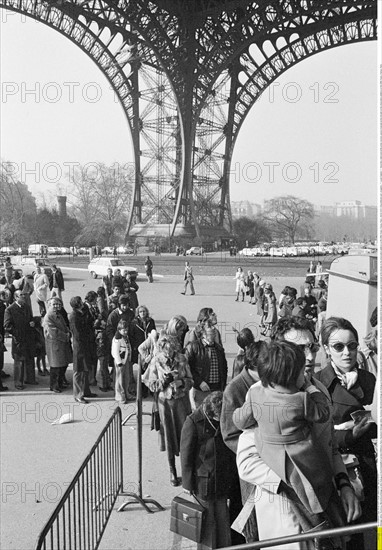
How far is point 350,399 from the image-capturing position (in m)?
2.87

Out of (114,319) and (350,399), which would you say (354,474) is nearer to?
(350,399)

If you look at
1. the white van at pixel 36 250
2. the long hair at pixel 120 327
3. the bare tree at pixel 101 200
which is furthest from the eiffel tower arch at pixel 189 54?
the long hair at pixel 120 327

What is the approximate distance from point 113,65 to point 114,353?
22.3 metres

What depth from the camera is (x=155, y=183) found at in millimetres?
32969

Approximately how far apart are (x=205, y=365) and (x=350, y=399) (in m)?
2.15

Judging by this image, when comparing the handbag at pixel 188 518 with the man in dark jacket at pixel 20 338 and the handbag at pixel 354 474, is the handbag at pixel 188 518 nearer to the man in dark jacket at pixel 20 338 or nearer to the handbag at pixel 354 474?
the handbag at pixel 354 474

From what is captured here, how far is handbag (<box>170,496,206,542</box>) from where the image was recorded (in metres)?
3.07

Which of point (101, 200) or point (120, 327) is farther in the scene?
point (101, 200)

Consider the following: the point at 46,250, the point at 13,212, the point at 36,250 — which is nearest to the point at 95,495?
the point at 13,212

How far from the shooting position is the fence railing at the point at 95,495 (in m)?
3.34

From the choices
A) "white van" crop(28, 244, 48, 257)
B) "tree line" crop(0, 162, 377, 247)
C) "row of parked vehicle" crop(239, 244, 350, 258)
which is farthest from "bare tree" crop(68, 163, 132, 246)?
"row of parked vehicle" crop(239, 244, 350, 258)

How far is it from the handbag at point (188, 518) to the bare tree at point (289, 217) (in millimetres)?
32667

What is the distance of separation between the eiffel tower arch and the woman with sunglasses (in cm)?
2223

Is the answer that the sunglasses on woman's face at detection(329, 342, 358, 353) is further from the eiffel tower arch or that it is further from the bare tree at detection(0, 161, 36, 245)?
the eiffel tower arch
